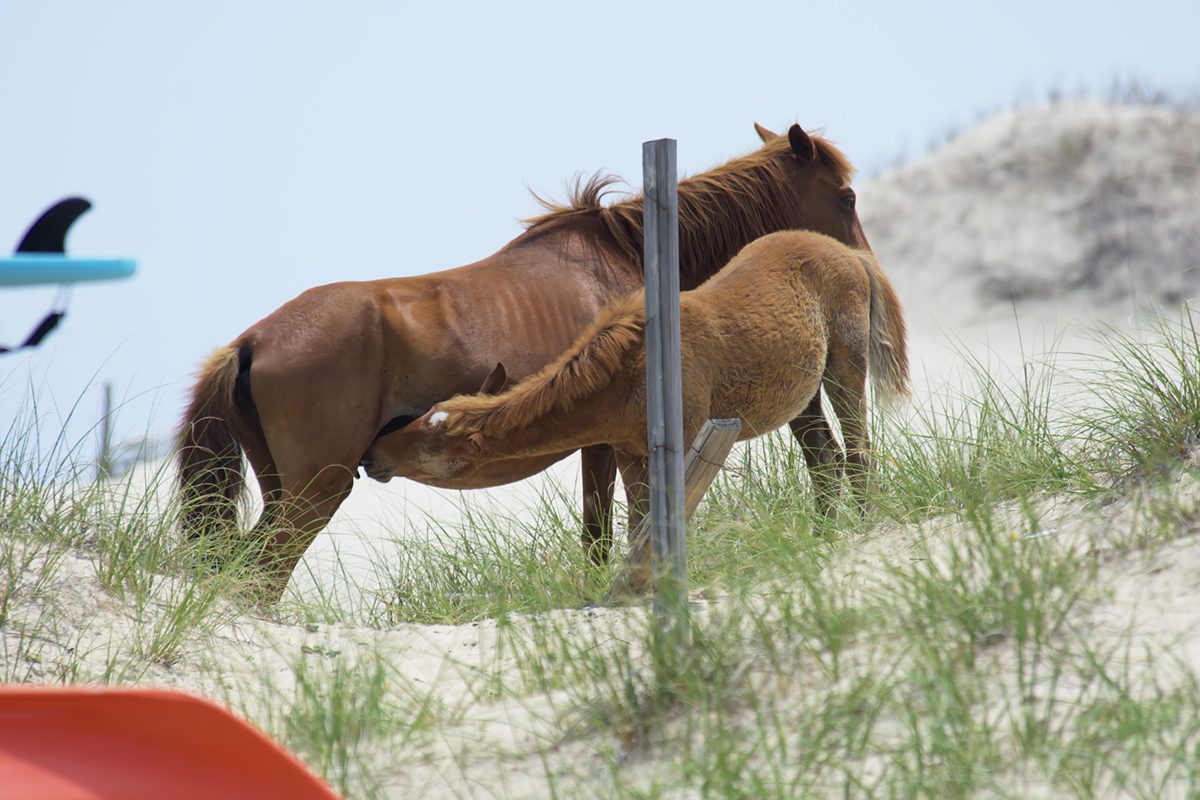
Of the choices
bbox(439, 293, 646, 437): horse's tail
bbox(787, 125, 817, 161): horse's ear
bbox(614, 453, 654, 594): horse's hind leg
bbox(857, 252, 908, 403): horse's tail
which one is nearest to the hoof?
bbox(614, 453, 654, 594): horse's hind leg

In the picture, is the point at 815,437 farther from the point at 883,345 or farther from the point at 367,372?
the point at 367,372

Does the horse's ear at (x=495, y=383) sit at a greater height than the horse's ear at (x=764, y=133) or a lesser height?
lesser

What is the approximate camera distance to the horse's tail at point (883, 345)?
655cm

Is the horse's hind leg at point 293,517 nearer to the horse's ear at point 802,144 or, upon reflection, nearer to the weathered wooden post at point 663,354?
the weathered wooden post at point 663,354

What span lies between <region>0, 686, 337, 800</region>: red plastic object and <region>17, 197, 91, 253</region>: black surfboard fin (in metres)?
1.24

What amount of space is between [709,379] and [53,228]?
3.54m

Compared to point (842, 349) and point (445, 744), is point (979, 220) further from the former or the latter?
point (445, 744)

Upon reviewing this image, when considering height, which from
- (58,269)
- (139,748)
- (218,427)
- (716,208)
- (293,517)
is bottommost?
(139,748)

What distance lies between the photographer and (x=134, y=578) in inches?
214

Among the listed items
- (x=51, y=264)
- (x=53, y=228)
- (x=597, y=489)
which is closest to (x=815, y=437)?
(x=597, y=489)

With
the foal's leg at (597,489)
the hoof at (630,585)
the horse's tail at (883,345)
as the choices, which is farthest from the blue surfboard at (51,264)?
the horse's tail at (883,345)

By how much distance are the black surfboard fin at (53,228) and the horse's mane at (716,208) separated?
5208 mm

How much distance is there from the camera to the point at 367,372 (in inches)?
255

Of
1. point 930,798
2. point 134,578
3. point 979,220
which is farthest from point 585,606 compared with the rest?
point 979,220
